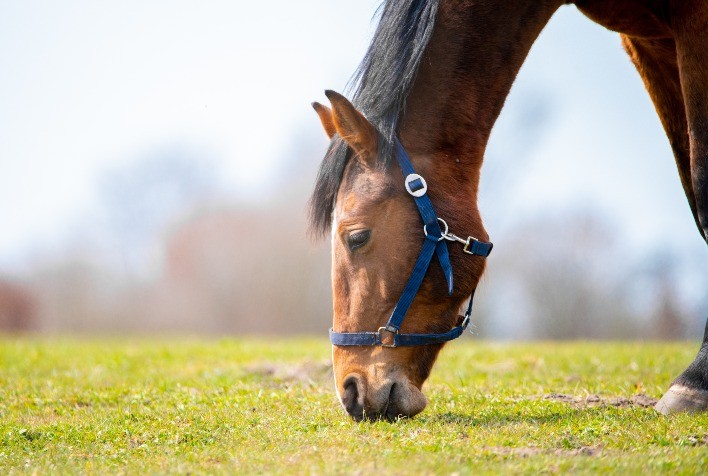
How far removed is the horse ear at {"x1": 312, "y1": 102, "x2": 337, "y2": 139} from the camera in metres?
5.33

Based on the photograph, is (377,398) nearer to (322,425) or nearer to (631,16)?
(322,425)

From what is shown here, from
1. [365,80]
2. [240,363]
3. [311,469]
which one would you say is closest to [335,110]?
[365,80]

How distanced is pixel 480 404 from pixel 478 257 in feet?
3.96

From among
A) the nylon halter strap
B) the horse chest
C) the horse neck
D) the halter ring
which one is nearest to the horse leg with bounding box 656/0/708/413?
the horse chest

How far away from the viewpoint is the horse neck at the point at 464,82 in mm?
4965

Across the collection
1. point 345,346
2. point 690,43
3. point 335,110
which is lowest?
point 345,346

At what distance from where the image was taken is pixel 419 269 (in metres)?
4.69

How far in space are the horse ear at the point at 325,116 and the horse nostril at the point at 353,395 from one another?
68.4 inches

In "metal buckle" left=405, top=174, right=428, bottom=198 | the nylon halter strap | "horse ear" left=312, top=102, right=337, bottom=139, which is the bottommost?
the nylon halter strap

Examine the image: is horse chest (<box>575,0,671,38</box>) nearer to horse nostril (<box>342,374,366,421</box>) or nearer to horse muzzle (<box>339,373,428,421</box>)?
horse muzzle (<box>339,373,428,421</box>)

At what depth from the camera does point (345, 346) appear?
470 cm

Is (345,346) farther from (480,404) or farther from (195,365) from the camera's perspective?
(195,365)

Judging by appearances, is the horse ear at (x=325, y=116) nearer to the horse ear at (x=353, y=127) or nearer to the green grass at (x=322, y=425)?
the horse ear at (x=353, y=127)

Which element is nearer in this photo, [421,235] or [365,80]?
[421,235]
